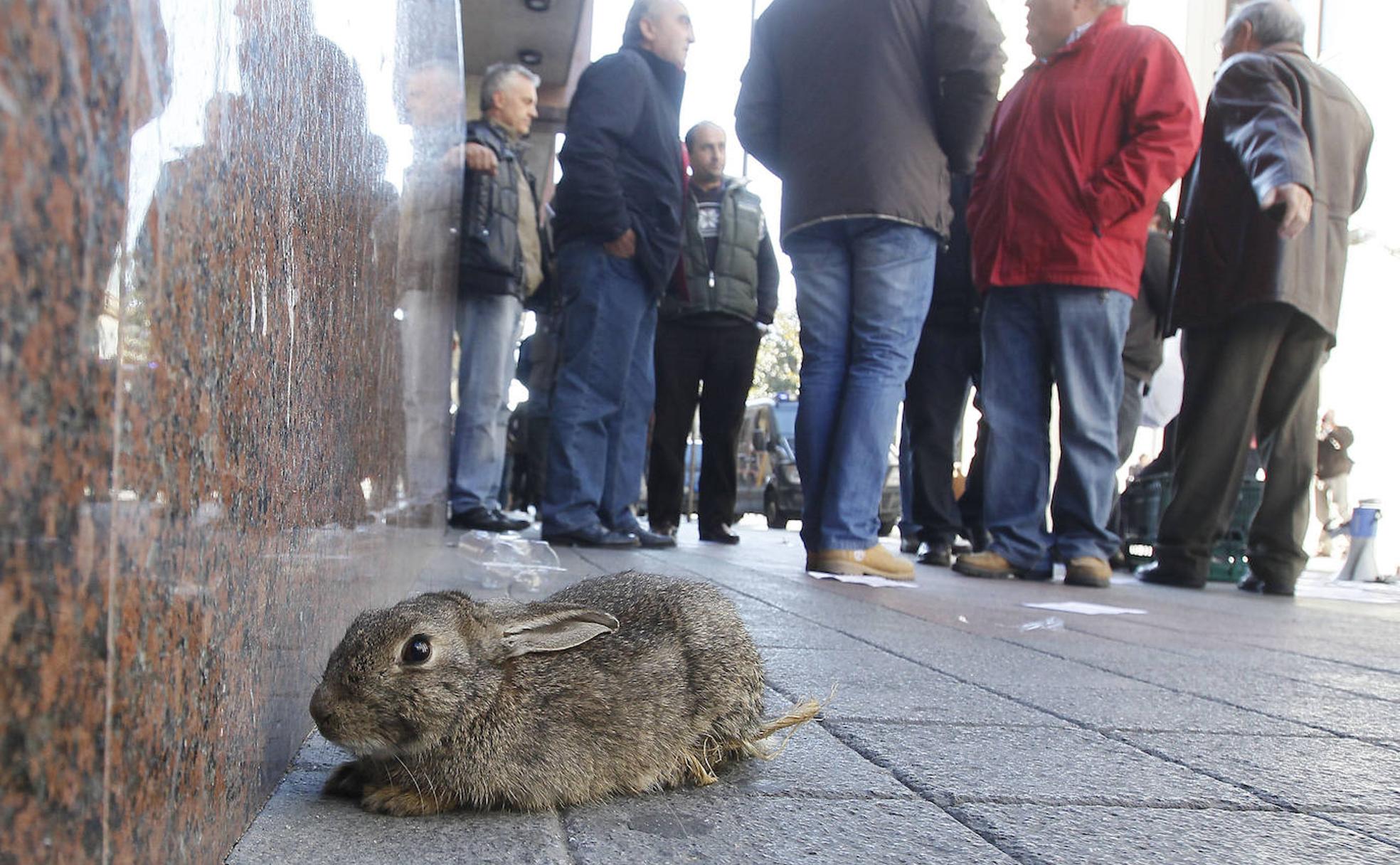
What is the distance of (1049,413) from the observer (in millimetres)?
6613

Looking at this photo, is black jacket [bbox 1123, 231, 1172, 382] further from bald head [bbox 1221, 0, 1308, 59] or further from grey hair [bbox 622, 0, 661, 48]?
grey hair [bbox 622, 0, 661, 48]

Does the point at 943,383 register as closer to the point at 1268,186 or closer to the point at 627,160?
the point at 1268,186

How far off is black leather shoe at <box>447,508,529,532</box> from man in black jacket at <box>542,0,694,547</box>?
781 mm

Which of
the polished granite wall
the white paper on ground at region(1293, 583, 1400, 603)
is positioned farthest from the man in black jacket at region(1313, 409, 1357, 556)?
the polished granite wall

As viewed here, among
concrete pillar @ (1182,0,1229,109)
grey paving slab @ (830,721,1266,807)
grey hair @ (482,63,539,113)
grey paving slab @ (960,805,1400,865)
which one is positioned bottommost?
grey paving slab @ (830,721,1266,807)

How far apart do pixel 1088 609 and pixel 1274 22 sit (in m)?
4.03

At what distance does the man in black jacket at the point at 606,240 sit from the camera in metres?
6.36

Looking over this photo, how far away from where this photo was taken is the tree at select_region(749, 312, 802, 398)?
143 feet

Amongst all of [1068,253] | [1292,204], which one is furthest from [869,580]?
[1292,204]

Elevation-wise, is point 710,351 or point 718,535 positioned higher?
point 710,351

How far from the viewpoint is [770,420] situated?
81.0 ft

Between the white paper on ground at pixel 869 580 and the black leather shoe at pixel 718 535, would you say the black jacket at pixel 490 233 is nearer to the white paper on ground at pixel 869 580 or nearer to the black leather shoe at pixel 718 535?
the black leather shoe at pixel 718 535

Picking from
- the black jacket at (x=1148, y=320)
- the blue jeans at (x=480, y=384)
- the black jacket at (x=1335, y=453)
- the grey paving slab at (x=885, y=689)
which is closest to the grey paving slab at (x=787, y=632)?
the grey paving slab at (x=885, y=689)

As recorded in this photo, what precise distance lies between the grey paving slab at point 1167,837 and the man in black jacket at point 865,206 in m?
3.73
